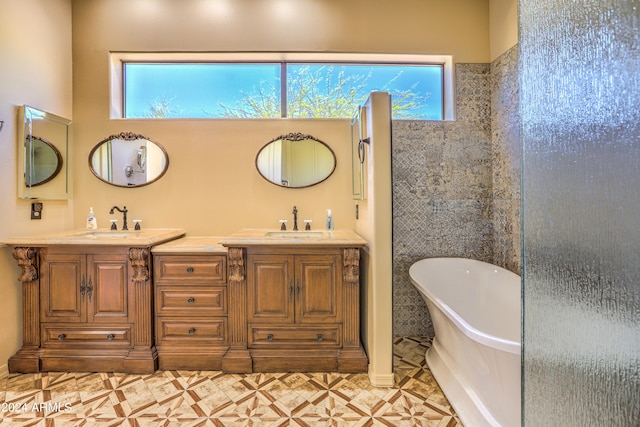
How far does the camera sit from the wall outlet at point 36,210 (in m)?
2.30

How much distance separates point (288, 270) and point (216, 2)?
2.53 metres

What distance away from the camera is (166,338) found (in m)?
2.12

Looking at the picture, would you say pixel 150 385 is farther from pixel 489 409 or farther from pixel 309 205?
pixel 489 409

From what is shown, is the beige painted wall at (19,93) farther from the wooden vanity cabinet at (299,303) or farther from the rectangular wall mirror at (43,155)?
the wooden vanity cabinet at (299,303)

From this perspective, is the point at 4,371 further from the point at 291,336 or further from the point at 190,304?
the point at 291,336

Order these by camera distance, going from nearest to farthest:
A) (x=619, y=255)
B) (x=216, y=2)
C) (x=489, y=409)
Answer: (x=619, y=255), (x=489, y=409), (x=216, y=2)

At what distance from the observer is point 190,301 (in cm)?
212

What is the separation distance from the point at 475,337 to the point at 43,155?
133 inches

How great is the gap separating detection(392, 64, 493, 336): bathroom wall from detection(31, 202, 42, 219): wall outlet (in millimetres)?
3004

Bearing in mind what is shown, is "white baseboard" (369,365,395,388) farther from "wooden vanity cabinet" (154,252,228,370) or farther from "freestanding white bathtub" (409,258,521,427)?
"wooden vanity cabinet" (154,252,228,370)

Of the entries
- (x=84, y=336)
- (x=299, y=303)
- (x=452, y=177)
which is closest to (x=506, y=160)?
(x=452, y=177)

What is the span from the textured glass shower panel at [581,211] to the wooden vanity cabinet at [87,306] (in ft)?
7.47

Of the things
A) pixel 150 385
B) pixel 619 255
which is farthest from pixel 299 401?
pixel 619 255

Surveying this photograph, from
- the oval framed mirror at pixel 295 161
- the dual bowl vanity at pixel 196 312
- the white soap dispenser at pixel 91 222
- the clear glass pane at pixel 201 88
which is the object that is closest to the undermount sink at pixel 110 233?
the white soap dispenser at pixel 91 222
